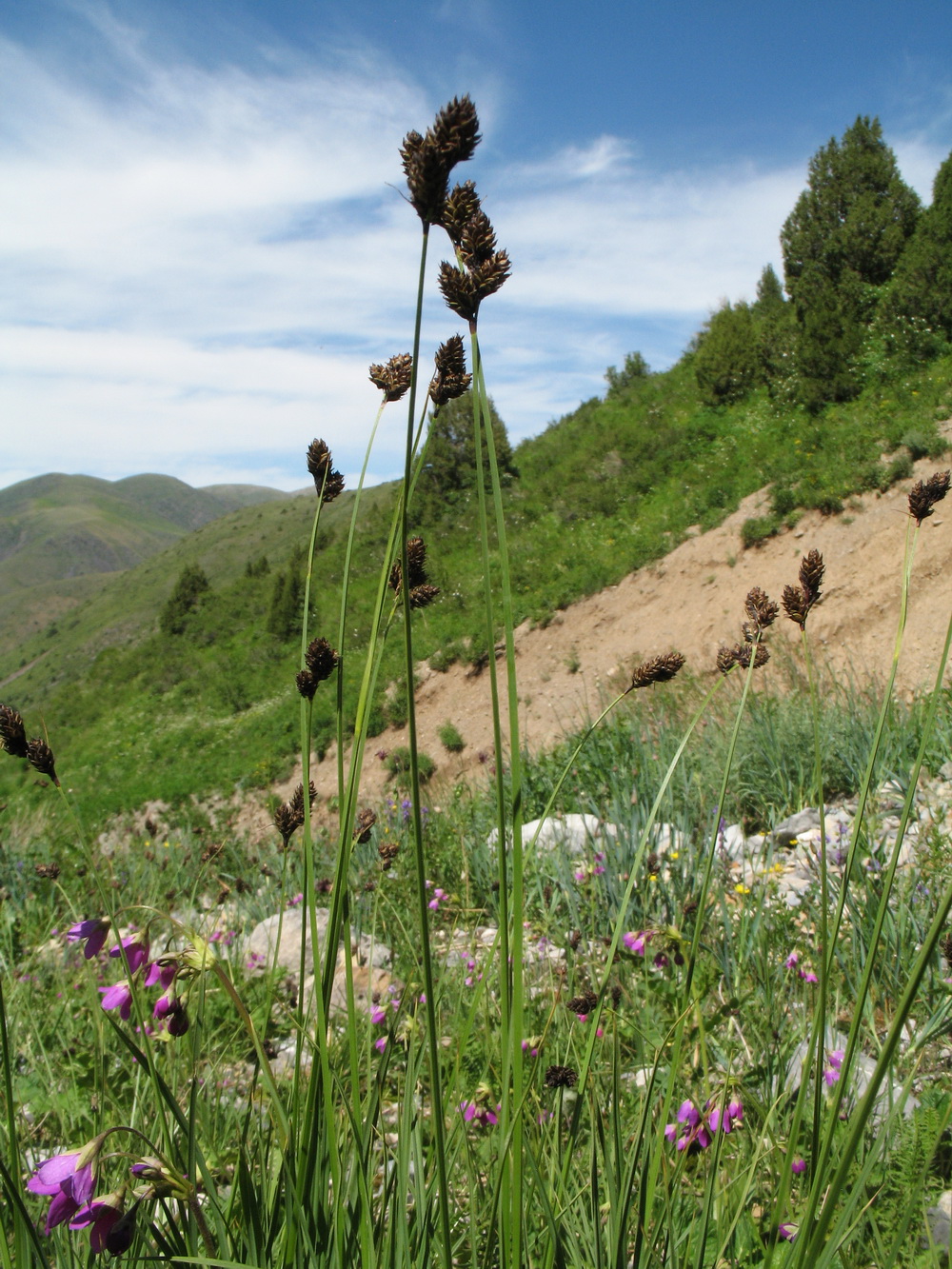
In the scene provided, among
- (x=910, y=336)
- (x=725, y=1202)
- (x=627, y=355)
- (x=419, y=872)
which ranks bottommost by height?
(x=725, y=1202)

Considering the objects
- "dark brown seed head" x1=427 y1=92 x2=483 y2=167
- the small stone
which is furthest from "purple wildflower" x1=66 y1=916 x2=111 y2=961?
the small stone

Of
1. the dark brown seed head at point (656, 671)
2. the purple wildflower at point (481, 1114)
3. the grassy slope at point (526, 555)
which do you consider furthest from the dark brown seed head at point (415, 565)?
the grassy slope at point (526, 555)

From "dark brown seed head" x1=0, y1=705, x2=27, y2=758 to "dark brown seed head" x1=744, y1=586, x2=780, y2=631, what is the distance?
931 millimetres

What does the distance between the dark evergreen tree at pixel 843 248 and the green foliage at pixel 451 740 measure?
301 inches

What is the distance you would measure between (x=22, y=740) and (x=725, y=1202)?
1166 mm

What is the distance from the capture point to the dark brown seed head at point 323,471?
1.07 meters

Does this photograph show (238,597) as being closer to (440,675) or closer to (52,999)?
(440,675)

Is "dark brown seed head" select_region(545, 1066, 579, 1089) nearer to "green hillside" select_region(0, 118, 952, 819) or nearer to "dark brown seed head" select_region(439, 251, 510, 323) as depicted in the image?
"dark brown seed head" select_region(439, 251, 510, 323)

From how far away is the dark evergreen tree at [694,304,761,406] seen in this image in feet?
44.7

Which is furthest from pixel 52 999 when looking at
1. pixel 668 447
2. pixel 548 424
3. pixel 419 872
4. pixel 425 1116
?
pixel 548 424

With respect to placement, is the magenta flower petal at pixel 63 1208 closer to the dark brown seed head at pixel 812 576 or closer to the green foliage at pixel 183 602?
the dark brown seed head at pixel 812 576

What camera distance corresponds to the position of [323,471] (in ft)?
3.54

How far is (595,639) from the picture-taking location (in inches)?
422

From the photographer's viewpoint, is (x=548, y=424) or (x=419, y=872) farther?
(x=548, y=424)
